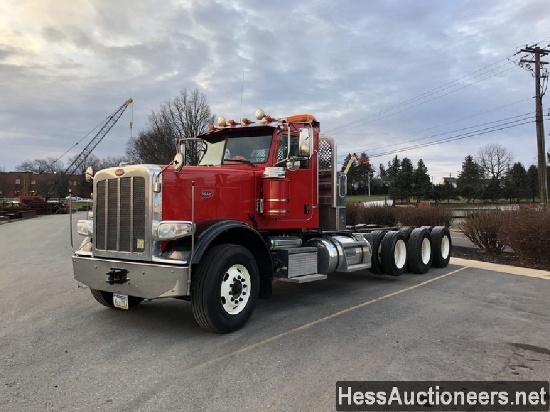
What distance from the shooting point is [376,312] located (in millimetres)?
6559

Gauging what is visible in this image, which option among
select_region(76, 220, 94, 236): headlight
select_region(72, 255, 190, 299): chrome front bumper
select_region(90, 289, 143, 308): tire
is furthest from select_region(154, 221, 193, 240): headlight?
select_region(90, 289, 143, 308): tire

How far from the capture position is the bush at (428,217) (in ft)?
63.7

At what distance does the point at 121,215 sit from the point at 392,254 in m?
5.51

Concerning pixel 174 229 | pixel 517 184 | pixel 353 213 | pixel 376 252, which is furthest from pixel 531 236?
pixel 517 184

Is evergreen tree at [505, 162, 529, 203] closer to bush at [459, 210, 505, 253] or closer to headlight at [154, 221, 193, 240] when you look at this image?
bush at [459, 210, 505, 253]

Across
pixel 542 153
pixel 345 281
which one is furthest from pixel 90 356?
pixel 542 153

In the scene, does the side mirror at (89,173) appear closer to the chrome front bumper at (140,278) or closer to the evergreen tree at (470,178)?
the chrome front bumper at (140,278)

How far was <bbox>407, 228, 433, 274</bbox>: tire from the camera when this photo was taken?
391 inches

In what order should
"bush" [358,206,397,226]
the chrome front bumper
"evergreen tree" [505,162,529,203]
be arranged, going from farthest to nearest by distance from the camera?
"evergreen tree" [505,162,529,203], "bush" [358,206,397,226], the chrome front bumper

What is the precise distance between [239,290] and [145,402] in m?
2.16

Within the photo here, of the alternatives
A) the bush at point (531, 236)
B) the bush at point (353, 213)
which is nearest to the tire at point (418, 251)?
the bush at point (531, 236)

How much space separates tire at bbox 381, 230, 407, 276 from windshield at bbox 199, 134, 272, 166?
11.7 feet

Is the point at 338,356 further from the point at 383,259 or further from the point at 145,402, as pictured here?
the point at 383,259

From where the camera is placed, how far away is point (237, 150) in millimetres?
7102
